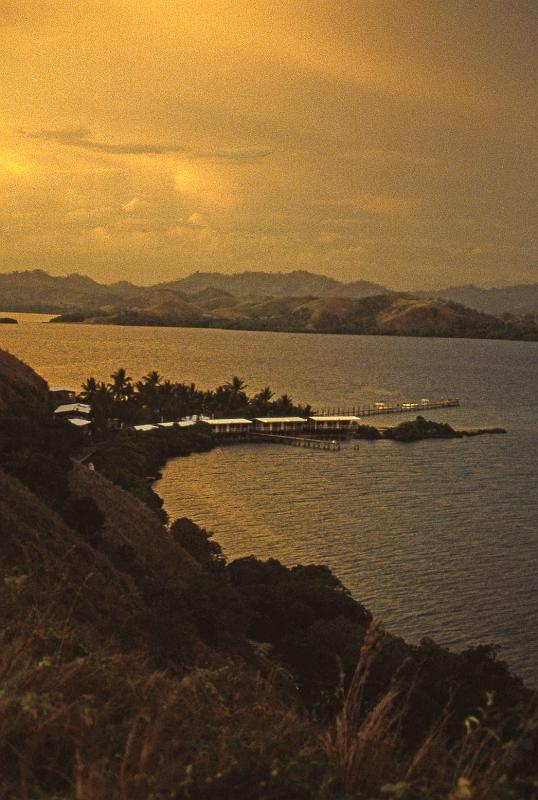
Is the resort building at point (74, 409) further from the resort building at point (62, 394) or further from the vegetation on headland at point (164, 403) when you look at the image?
the resort building at point (62, 394)

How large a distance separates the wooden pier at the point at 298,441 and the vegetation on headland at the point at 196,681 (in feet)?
159

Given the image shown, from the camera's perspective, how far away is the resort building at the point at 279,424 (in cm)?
9975

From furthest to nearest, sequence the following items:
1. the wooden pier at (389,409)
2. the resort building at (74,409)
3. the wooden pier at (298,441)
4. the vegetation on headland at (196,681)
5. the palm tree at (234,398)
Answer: the wooden pier at (389,409) → the palm tree at (234,398) → the wooden pier at (298,441) → the resort building at (74,409) → the vegetation on headland at (196,681)

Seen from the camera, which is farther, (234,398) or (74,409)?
(234,398)

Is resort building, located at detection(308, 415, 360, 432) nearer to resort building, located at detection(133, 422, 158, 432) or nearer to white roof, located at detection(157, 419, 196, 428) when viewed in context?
white roof, located at detection(157, 419, 196, 428)

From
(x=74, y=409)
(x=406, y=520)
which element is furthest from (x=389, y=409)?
(x=406, y=520)

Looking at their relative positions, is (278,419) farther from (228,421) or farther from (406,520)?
(406,520)

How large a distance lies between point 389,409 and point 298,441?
36175mm

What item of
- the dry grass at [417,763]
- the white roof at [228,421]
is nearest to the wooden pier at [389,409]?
the white roof at [228,421]

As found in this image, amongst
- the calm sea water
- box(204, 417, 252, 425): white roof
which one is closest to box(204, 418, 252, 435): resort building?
box(204, 417, 252, 425): white roof

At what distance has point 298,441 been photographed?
93875 millimetres

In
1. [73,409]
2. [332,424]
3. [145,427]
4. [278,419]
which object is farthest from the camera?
[332,424]

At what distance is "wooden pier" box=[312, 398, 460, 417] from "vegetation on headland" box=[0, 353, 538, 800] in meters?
78.7

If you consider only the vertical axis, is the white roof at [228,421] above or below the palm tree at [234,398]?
below
